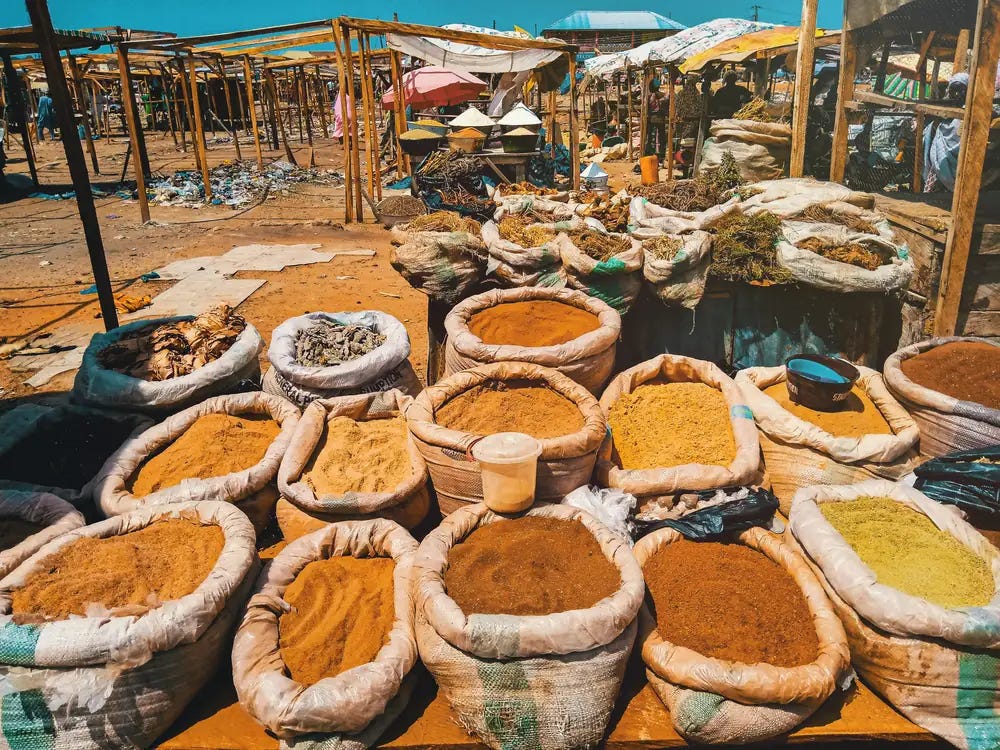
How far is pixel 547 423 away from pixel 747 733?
1.26 metres

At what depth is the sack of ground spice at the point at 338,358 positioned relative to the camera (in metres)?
3.13

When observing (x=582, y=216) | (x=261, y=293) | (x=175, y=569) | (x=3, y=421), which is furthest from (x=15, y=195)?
(x=175, y=569)

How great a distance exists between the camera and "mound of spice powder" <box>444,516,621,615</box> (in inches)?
78.4

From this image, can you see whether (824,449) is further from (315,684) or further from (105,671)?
(105,671)

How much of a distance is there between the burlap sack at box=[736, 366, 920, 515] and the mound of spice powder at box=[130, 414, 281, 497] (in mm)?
2235

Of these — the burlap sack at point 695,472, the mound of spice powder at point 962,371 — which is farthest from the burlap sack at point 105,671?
the mound of spice powder at point 962,371

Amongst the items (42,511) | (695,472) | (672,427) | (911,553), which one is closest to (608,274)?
(672,427)

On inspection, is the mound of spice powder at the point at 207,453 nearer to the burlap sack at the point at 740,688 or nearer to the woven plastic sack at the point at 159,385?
the woven plastic sack at the point at 159,385

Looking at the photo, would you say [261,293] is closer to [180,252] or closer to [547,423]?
[180,252]

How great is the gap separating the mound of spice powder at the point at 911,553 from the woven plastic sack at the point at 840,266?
1.53 m

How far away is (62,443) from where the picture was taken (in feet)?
10.2

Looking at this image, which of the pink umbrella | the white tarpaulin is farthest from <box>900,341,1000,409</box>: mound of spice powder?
the pink umbrella

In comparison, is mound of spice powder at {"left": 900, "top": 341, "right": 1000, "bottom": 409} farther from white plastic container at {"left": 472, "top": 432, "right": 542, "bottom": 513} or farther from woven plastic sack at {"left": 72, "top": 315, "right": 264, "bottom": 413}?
woven plastic sack at {"left": 72, "top": 315, "right": 264, "bottom": 413}

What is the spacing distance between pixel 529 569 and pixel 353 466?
3.27 ft
